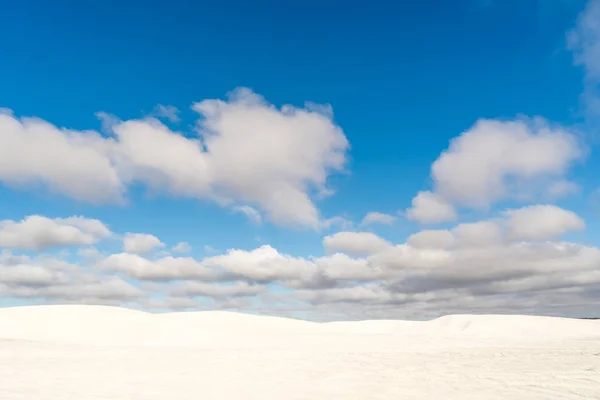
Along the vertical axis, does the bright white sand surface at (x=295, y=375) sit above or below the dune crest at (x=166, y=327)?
below

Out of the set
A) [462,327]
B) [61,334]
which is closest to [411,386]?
[61,334]

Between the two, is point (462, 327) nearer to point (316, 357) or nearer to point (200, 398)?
point (316, 357)

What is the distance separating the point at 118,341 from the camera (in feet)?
107

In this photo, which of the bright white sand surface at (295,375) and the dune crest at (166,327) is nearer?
the bright white sand surface at (295,375)

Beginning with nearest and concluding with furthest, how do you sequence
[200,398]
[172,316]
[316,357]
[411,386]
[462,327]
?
[200,398], [411,386], [316,357], [172,316], [462,327]

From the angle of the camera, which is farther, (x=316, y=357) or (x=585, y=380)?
(x=316, y=357)

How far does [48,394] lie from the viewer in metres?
10.7

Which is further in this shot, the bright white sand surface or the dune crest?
the dune crest

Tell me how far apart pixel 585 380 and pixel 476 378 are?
2.81 m

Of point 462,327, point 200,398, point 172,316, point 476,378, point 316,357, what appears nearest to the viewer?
point 200,398

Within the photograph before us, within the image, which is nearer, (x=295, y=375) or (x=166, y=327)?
(x=295, y=375)

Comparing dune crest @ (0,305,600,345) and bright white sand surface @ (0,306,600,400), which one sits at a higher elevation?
dune crest @ (0,305,600,345)

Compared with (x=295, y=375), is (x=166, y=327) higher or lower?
higher

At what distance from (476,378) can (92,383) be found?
1067cm
